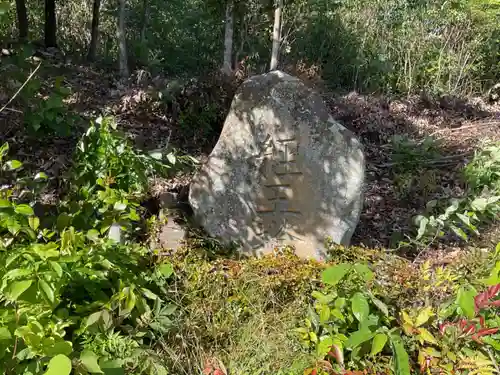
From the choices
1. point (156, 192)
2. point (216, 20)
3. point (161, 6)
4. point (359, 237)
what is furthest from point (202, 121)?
point (161, 6)

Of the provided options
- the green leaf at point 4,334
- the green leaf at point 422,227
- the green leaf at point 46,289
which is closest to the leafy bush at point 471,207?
the green leaf at point 422,227

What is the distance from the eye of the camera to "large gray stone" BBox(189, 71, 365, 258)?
10.2 feet

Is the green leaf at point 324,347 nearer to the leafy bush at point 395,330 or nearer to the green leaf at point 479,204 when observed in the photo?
the leafy bush at point 395,330

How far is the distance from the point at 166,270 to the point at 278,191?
1.09m

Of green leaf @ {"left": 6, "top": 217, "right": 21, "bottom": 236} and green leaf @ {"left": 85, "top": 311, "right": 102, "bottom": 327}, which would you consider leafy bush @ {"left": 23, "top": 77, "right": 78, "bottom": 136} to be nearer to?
green leaf @ {"left": 6, "top": 217, "right": 21, "bottom": 236}

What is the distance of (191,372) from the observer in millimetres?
2105

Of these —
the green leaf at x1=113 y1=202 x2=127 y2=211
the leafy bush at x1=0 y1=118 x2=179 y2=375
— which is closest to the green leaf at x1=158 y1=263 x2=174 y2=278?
the leafy bush at x1=0 y1=118 x2=179 y2=375

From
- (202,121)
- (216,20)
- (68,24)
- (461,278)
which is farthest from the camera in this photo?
(68,24)

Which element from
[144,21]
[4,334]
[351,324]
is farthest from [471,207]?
[144,21]

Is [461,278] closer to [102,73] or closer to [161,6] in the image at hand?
[102,73]

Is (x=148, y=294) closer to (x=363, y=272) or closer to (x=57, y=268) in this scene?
(x=57, y=268)

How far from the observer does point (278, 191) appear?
3164mm

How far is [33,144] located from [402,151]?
3.01 m

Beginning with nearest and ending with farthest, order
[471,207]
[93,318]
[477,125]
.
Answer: [93,318] < [471,207] < [477,125]
